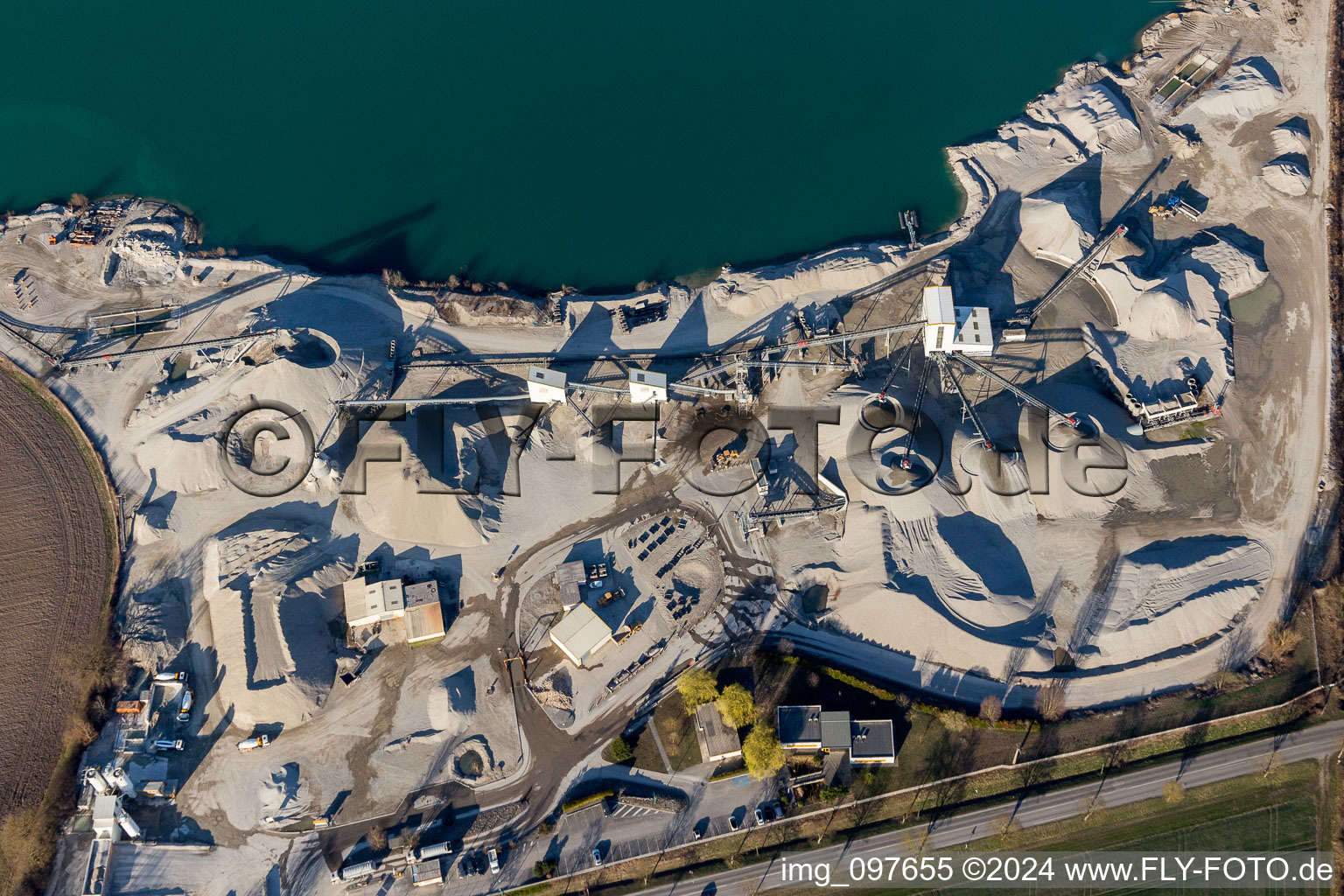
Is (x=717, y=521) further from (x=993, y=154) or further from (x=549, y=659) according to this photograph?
(x=993, y=154)

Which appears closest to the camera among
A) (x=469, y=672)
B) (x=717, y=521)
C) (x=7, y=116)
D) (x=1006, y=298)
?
(x=469, y=672)

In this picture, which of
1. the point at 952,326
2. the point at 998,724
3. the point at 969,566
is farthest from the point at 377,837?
the point at 952,326

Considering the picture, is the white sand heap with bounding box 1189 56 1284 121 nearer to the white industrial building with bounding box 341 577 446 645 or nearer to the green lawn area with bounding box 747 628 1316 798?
the green lawn area with bounding box 747 628 1316 798

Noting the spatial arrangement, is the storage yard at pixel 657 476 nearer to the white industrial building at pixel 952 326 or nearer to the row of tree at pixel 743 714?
the white industrial building at pixel 952 326

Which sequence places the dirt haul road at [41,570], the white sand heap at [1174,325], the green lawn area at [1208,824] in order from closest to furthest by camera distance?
1. the green lawn area at [1208,824]
2. the dirt haul road at [41,570]
3. the white sand heap at [1174,325]

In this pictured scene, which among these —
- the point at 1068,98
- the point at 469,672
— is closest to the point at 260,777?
the point at 469,672

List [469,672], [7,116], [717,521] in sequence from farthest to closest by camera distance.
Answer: [7,116] < [717,521] < [469,672]

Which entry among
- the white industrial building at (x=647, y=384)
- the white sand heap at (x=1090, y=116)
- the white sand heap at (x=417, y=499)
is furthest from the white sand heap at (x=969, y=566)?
the white sand heap at (x=1090, y=116)
